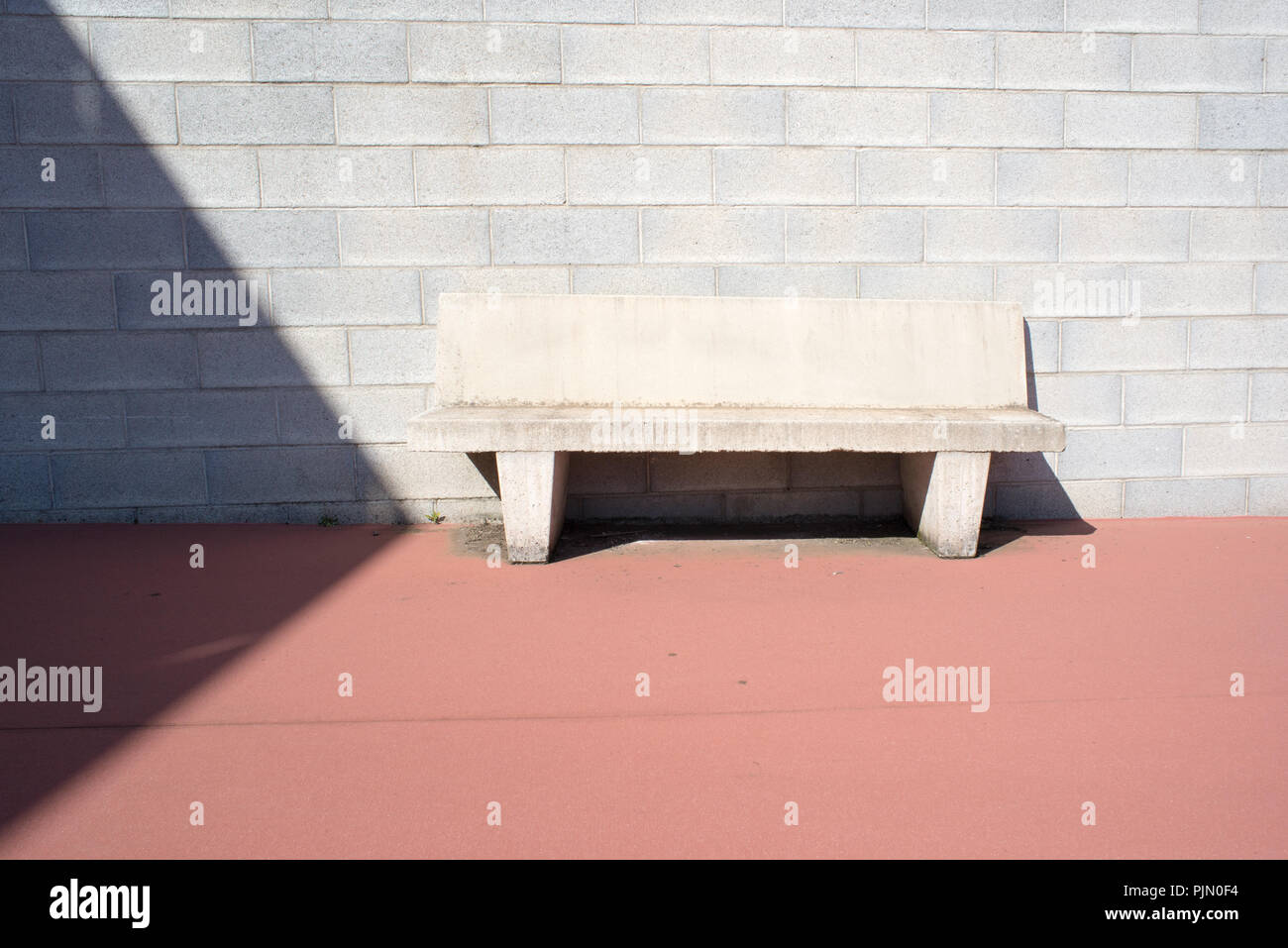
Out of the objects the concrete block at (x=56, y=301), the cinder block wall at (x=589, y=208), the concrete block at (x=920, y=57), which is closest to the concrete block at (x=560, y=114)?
the cinder block wall at (x=589, y=208)

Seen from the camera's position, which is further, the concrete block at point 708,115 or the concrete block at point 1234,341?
the concrete block at point 1234,341

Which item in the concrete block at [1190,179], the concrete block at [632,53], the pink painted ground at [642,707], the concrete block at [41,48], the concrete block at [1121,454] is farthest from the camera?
the concrete block at [1121,454]

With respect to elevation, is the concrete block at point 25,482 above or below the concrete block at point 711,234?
below

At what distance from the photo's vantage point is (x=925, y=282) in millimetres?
4258

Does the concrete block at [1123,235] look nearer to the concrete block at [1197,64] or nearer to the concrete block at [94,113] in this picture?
the concrete block at [1197,64]

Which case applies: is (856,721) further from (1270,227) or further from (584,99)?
(1270,227)

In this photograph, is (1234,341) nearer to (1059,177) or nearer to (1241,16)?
(1059,177)

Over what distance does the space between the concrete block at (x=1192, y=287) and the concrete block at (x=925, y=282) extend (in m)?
0.72

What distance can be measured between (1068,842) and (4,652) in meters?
2.85

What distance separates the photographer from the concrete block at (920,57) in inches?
162

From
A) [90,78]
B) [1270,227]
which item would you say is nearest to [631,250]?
[90,78]

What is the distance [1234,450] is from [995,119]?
1.97 metres

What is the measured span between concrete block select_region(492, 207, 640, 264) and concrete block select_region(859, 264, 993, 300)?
3.70ft

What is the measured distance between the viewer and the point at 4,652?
2676mm
